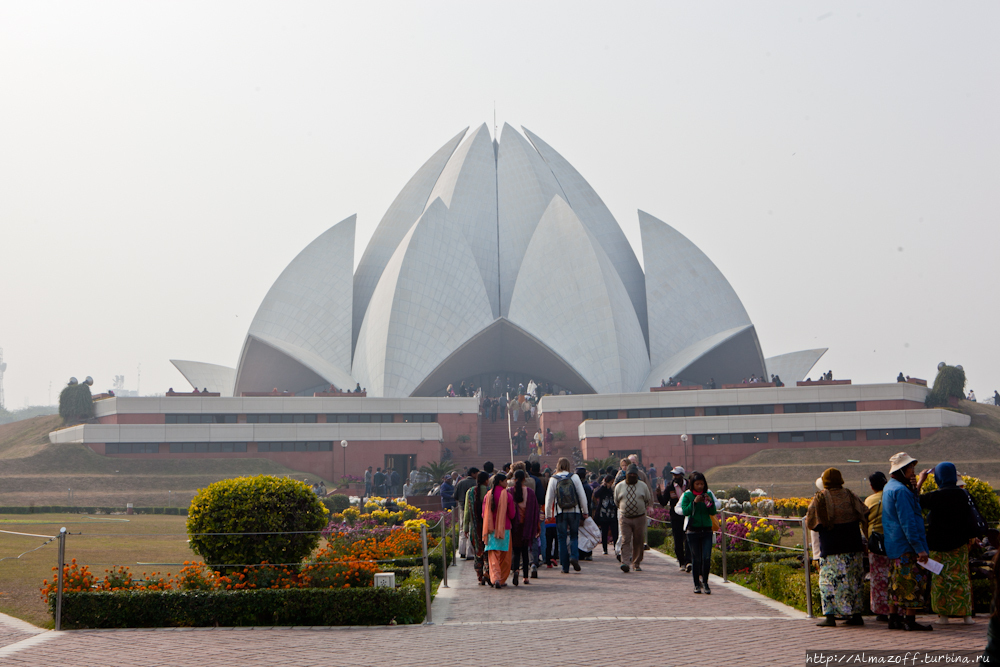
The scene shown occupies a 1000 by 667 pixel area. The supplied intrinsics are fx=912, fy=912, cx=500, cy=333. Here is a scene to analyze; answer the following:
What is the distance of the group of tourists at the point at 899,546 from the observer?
5.41 m

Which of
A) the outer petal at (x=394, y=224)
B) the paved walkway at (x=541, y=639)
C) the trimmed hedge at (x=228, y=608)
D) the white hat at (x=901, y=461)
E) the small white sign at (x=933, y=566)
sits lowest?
the paved walkway at (x=541, y=639)

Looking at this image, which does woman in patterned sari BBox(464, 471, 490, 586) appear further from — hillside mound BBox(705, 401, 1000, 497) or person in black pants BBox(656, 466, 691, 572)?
hillside mound BBox(705, 401, 1000, 497)

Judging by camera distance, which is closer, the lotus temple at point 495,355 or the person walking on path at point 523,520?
the person walking on path at point 523,520

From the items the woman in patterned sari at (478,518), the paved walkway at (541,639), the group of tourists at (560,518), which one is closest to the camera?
the paved walkway at (541,639)

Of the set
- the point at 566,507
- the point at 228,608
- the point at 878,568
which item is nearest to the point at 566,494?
the point at 566,507

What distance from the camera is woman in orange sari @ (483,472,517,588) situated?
312 inches

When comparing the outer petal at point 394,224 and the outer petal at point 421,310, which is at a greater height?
the outer petal at point 394,224

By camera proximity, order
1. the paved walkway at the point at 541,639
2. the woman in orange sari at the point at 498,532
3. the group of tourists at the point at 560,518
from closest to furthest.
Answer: the paved walkway at the point at 541,639 < the group of tourists at the point at 560,518 < the woman in orange sari at the point at 498,532

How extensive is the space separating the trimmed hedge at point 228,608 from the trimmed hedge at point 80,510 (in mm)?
13176

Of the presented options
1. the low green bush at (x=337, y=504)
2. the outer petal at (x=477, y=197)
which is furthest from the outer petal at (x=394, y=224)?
the low green bush at (x=337, y=504)

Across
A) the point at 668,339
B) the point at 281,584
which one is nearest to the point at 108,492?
the point at 281,584

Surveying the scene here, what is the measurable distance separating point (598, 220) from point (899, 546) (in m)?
35.1

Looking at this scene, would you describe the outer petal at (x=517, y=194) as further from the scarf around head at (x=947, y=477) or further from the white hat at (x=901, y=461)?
the scarf around head at (x=947, y=477)

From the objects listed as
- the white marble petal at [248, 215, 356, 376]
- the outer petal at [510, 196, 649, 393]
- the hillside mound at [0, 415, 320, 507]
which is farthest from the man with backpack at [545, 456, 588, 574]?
the white marble petal at [248, 215, 356, 376]
